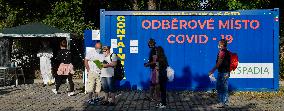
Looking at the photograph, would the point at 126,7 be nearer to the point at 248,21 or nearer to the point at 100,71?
the point at 248,21

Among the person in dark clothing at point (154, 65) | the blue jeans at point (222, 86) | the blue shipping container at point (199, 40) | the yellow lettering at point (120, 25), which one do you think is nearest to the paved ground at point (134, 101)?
the blue jeans at point (222, 86)

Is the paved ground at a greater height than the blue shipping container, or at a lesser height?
lesser

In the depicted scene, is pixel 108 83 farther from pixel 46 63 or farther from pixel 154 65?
pixel 46 63

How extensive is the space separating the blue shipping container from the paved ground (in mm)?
682

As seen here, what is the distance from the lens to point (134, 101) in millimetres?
13984

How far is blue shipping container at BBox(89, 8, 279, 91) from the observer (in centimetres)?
1659

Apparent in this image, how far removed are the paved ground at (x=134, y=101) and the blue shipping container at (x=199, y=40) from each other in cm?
68

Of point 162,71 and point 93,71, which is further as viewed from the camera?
point 93,71

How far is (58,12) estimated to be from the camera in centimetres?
2428

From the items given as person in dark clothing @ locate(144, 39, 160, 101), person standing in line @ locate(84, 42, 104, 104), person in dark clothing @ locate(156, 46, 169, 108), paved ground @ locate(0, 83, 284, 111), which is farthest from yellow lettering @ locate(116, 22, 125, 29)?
person in dark clothing @ locate(156, 46, 169, 108)

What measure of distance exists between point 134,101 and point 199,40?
377 centimetres

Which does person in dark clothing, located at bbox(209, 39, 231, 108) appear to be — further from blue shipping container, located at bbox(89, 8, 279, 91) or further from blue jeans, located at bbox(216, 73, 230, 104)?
blue shipping container, located at bbox(89, 8, 279, 91)

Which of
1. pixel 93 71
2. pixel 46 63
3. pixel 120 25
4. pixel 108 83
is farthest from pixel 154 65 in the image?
pixel 46 63

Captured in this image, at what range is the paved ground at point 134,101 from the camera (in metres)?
12.6
